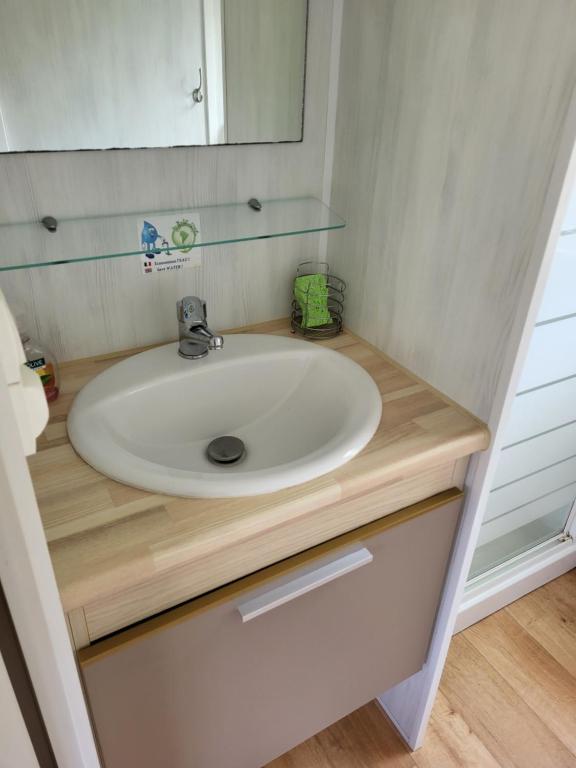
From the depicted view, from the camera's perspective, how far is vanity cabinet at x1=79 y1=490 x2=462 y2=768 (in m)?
0.82

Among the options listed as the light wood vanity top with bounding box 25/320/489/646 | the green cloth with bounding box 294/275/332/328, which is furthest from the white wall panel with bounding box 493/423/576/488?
the green cloth with bounding box 294/275/332/328

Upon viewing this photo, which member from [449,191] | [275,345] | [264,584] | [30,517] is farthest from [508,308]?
[30,517]

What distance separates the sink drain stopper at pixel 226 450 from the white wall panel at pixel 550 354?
0.66 m

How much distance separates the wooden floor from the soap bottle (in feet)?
3.51

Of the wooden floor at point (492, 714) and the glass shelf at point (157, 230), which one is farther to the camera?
the wooden floor at point (492, 714)

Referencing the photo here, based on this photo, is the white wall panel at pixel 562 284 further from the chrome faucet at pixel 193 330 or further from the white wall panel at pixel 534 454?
the chrome faucet at pixel 193 330

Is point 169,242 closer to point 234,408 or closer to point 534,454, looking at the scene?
point 234,408

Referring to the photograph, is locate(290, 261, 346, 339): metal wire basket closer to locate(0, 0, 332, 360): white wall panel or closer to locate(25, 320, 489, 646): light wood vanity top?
locate(0, 0, 332, 360): white wall panel

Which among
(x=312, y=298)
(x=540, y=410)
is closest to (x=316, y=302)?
(x=312, y=298)

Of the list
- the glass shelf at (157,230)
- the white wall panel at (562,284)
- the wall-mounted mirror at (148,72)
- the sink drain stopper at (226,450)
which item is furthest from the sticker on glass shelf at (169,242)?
the white wall panel at (562,284)

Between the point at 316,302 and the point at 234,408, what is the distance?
0.97 ft

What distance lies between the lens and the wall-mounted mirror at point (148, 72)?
0.89m

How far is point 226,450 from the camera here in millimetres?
1037

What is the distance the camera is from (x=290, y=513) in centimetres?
81
